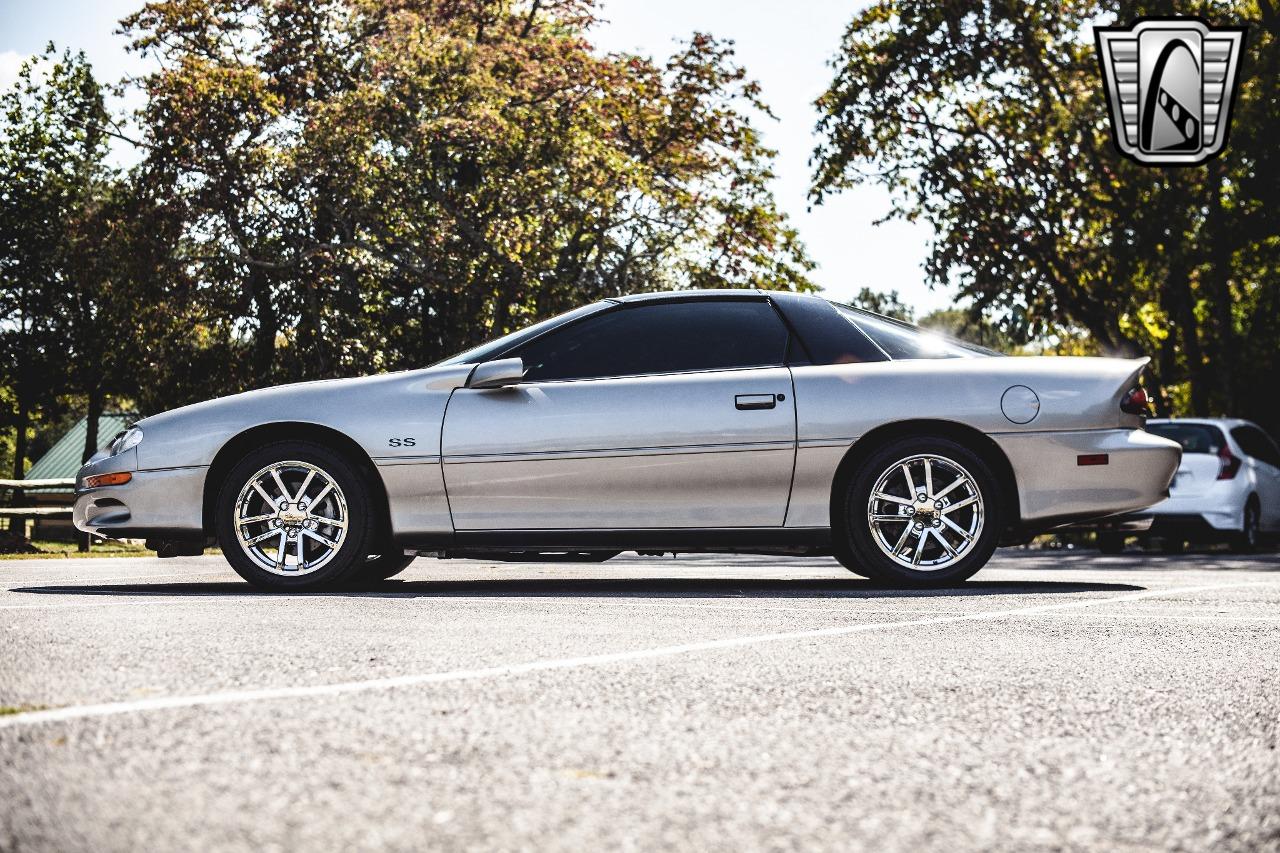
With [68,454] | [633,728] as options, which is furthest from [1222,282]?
[68,454]

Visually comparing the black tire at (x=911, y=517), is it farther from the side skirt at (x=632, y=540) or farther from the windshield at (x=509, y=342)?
the windshield at (x=509, y=342)

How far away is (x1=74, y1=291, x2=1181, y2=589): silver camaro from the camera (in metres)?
7.39

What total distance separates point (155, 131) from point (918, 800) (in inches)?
955

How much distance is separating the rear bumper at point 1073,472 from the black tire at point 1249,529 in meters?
9.08

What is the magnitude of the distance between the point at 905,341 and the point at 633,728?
4.69m

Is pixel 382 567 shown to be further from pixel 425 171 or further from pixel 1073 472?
pixel 425 171

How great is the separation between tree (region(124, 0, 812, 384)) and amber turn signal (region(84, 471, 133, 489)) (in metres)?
16.8

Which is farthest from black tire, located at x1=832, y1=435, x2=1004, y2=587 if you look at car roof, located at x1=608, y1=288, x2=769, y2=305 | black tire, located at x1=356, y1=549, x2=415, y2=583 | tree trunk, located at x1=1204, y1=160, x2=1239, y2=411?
tree trunk, located at x1=1204, y1=160, x2=1239, y2=411

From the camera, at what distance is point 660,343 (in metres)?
7.75

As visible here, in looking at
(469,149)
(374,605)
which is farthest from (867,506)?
(469,149)

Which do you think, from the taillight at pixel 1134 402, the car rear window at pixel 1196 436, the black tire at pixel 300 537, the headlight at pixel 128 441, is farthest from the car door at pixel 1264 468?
the headlight at pixel 128 441

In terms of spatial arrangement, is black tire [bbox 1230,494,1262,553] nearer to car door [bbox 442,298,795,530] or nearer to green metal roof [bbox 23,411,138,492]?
car door [bbox 442,298,795,530]

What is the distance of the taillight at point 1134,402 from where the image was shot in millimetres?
7512

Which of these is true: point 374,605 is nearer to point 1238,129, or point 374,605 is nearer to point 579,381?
point 579,381
